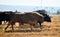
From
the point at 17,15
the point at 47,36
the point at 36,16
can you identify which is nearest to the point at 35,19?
the point at 36,16

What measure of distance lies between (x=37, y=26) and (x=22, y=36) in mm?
8693

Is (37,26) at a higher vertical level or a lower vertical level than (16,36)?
lower

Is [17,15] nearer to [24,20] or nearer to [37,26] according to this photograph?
[24,20]

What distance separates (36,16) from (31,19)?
2.32 feet

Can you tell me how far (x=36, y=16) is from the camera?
24.5 meters

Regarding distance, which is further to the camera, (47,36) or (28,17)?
(28,17)

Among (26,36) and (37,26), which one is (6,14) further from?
(26,36)

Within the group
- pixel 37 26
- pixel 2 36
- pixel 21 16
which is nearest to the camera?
pixel 2 36

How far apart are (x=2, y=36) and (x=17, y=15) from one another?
5.39 metres

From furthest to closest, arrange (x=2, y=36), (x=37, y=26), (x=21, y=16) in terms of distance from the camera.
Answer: (x=37, y=26)
(x=21, y=16)
(x=2, y=36)

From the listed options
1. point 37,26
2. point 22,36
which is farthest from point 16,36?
point 37,26

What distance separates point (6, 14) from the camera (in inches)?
985

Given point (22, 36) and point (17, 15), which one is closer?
point (22, 36)

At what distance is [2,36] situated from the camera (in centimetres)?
1861
